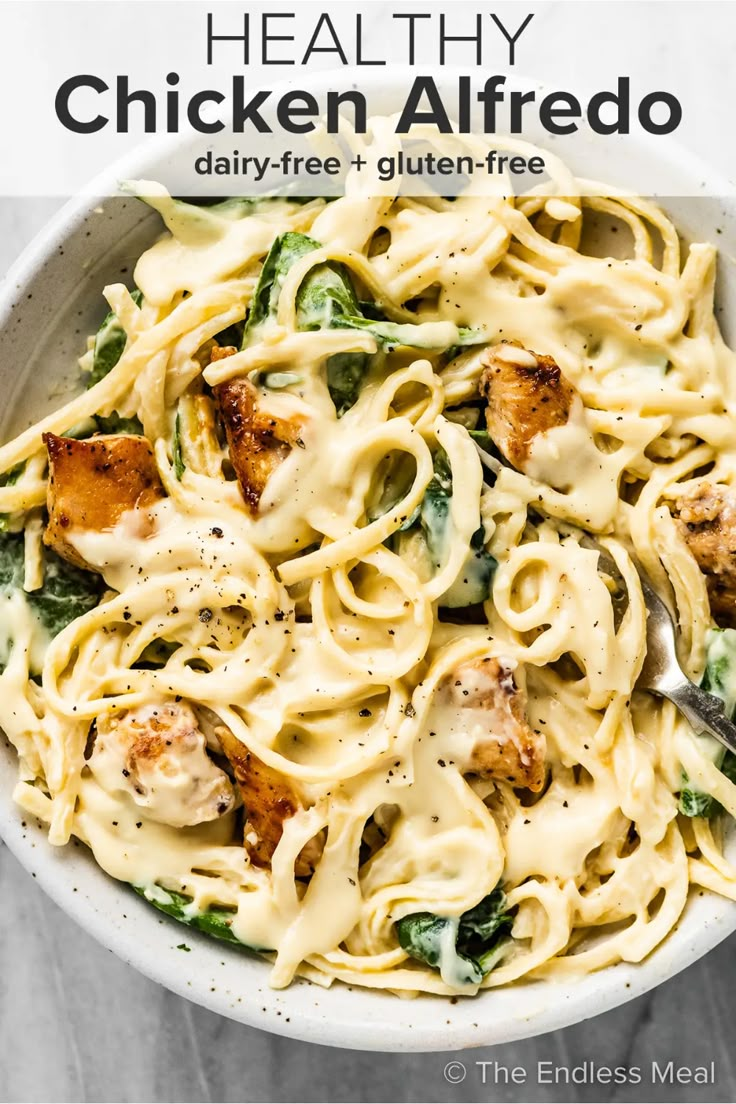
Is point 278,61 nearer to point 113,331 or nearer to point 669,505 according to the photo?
point 113,331

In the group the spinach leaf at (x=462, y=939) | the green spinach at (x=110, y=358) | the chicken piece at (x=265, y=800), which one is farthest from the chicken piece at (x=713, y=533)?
the green spinach at (x=110, y=358)

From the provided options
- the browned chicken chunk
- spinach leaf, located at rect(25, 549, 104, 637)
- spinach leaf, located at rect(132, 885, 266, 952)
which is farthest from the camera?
spinach leaf, located at rect(25, 549, 104, 637)

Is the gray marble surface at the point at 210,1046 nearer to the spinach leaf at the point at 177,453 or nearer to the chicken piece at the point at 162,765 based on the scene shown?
the chicken piece at the point at 162,765

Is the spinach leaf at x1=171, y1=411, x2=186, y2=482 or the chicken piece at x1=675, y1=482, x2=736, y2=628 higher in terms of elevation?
the spinach leaf at x1=171, y1=411, x2=186, y2=482

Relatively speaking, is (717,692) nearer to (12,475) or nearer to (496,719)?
(496,719)

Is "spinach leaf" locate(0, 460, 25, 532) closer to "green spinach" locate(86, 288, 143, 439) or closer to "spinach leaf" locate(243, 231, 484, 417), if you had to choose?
"green spinach" locate(86, 288, 143, 439)

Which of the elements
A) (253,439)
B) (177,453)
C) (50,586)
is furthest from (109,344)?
(50,586)

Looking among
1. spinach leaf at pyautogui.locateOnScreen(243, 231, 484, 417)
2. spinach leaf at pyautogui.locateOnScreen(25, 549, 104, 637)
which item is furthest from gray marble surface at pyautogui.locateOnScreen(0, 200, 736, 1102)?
spinach leaf at pyautogui.locateOnScreen(243, 231, 484, 417)
